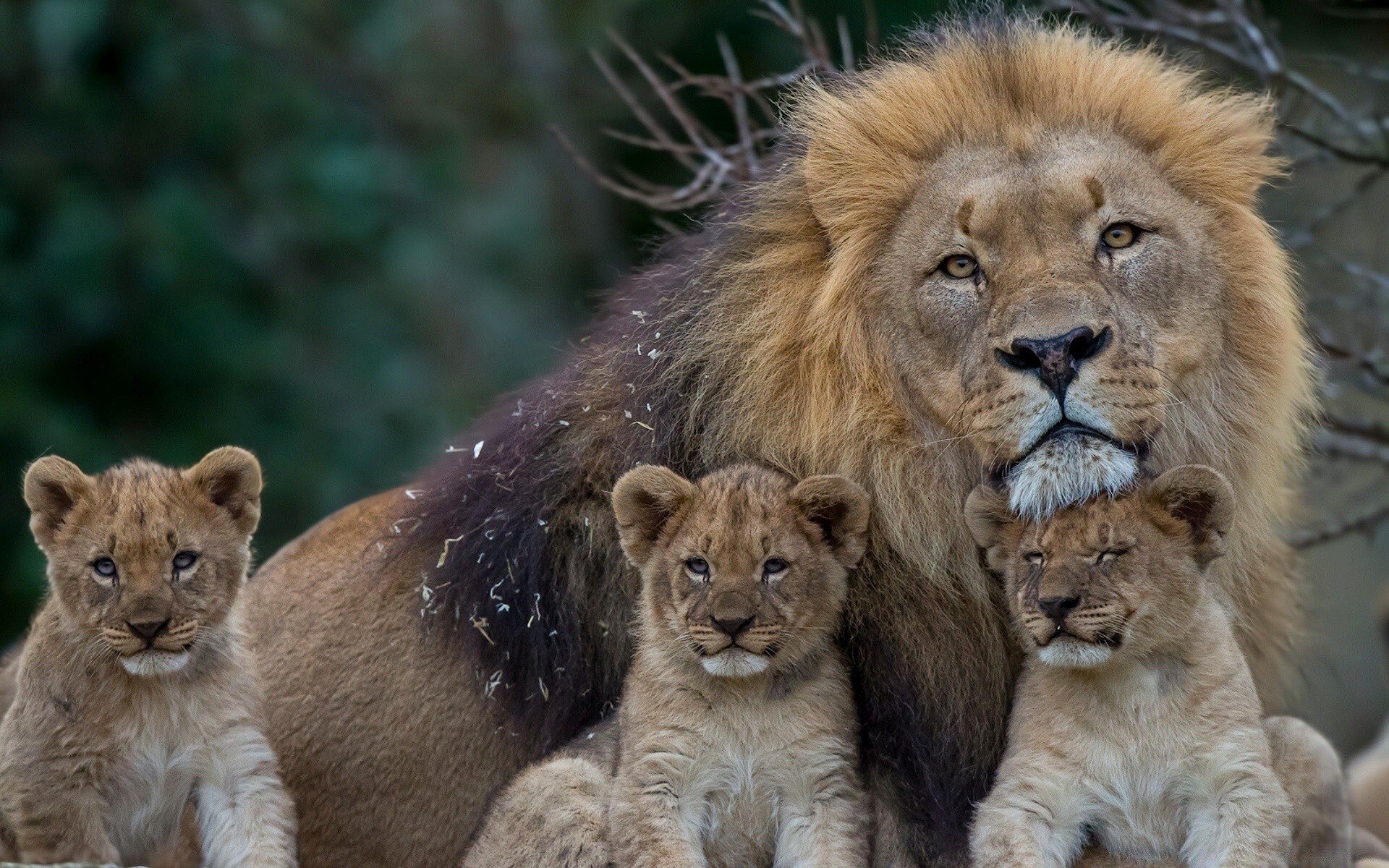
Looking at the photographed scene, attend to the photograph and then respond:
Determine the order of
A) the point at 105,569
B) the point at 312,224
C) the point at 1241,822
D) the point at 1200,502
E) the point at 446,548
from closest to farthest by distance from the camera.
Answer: the point at 1241,822 → the point at 1200,502 → the point at 105,569 → the point at 446,548 → the point at 312,224

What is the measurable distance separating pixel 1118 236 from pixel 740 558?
92cm

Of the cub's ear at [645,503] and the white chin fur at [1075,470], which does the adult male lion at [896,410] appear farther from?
the cub's ear at [645,503]

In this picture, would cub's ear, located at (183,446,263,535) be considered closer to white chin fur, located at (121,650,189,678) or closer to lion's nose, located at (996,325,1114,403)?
white chin fur, located at (121,650,189,678)

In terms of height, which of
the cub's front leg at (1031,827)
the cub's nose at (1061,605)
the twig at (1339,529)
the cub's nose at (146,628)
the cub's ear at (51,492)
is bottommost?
the twig at (1339,529)

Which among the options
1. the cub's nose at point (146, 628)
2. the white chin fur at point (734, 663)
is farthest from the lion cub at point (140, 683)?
the white chin fur at point (734, 663)

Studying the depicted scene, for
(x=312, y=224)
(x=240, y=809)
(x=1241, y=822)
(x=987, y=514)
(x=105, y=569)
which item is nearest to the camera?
(x=1241, y=822)

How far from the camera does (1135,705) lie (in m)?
3.35

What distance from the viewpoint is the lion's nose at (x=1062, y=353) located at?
3.32 metres

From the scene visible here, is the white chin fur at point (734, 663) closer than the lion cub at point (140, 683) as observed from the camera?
Yes

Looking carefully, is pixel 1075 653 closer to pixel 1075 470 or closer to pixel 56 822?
pixel 1075 470

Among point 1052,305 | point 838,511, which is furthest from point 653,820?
point 1052,305

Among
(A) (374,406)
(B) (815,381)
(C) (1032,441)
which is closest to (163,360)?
(A) (374,406)

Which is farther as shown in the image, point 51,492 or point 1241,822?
point 51,492

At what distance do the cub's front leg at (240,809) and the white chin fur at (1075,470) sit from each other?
61.8 inches
